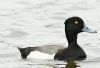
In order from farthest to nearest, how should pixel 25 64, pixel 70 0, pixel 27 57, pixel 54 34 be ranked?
pixel 70 0, pixel 54 34, pixel 27 57, pixel 25 64

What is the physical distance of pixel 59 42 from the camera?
15555 millimetres

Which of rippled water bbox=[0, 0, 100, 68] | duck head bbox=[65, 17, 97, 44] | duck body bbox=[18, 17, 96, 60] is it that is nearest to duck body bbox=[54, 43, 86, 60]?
duck body bbox=[18, 17, 96, 60]

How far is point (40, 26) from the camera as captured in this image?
17.5 meters

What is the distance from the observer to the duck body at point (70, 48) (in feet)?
44.8

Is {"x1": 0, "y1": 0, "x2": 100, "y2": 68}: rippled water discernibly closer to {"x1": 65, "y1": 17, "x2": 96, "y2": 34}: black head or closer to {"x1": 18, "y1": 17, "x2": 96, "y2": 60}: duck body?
{"x1": 18, "y1": 17, "x2": 96, "y2": 60}: duck body

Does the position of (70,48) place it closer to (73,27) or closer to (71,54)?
(71,54)

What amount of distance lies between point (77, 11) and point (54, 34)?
3255 millimetres

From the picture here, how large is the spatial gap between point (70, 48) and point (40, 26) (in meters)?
3.77

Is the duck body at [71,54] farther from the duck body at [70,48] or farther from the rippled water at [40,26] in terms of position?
the rippled water at [40,26]

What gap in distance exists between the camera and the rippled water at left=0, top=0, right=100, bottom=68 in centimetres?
1348

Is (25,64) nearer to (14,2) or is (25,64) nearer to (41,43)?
(41,43)

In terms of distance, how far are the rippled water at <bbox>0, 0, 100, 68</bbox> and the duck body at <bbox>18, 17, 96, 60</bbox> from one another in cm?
28

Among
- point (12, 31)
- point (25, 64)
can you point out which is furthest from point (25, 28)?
point (25, 64)

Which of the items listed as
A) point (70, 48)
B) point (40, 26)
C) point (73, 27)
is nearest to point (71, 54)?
point (70, 48)
